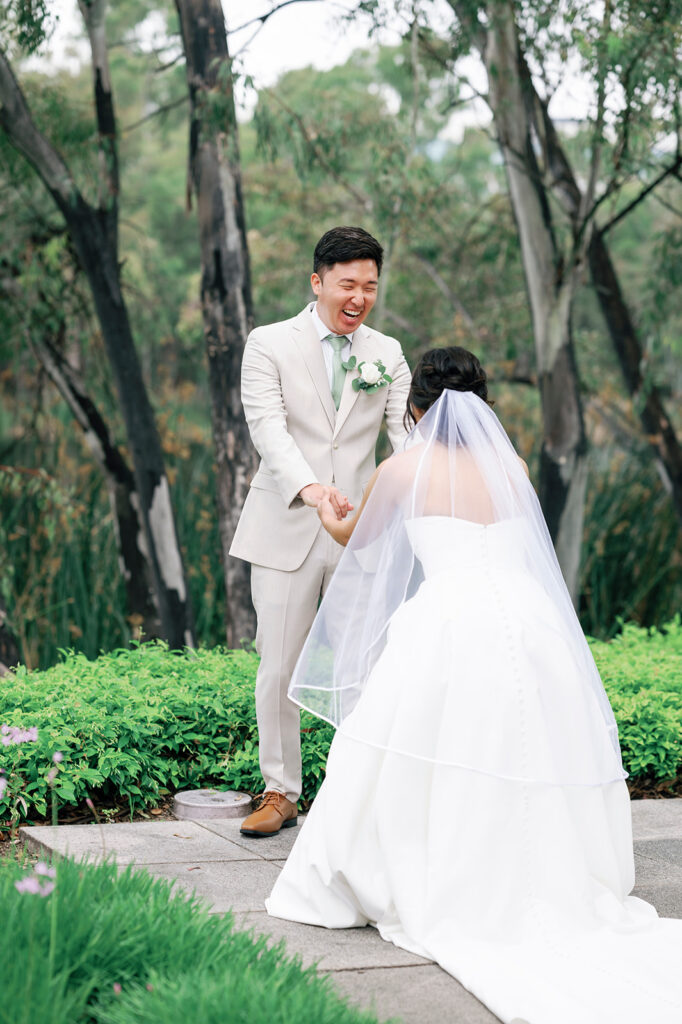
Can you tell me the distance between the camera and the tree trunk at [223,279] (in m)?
6.97

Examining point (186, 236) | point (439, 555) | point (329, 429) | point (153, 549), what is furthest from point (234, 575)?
point (186, 236)

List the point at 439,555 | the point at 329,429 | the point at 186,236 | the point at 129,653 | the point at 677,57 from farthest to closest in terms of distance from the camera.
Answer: the point at 186,236 < the point at 677,57 < the point at 129,653 < the point at 329,429 < the point at 439,555

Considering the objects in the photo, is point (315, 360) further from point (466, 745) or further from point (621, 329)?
point (621, 329)

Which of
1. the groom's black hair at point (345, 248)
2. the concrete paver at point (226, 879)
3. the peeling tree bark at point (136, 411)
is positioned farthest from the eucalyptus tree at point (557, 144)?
the concrete paver at point (226, 879)

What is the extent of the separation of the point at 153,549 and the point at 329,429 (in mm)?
3727

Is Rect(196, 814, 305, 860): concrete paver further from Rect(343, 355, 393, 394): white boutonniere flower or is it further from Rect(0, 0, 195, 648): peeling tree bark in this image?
Rect(0, 0, 195, 648): peeling tree bark

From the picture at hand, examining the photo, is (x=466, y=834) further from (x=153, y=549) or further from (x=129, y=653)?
(x=153, y=549)

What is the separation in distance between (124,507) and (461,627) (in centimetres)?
532

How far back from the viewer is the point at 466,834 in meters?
2.87

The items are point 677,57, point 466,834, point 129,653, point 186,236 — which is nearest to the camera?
point 466,834

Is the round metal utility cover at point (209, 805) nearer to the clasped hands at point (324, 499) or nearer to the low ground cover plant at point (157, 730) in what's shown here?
the low ground cover plant at point (157, 730)

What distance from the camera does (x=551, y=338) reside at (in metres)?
8.41

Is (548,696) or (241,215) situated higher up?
(241,215)

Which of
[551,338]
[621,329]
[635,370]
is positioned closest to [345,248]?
[551,338]
